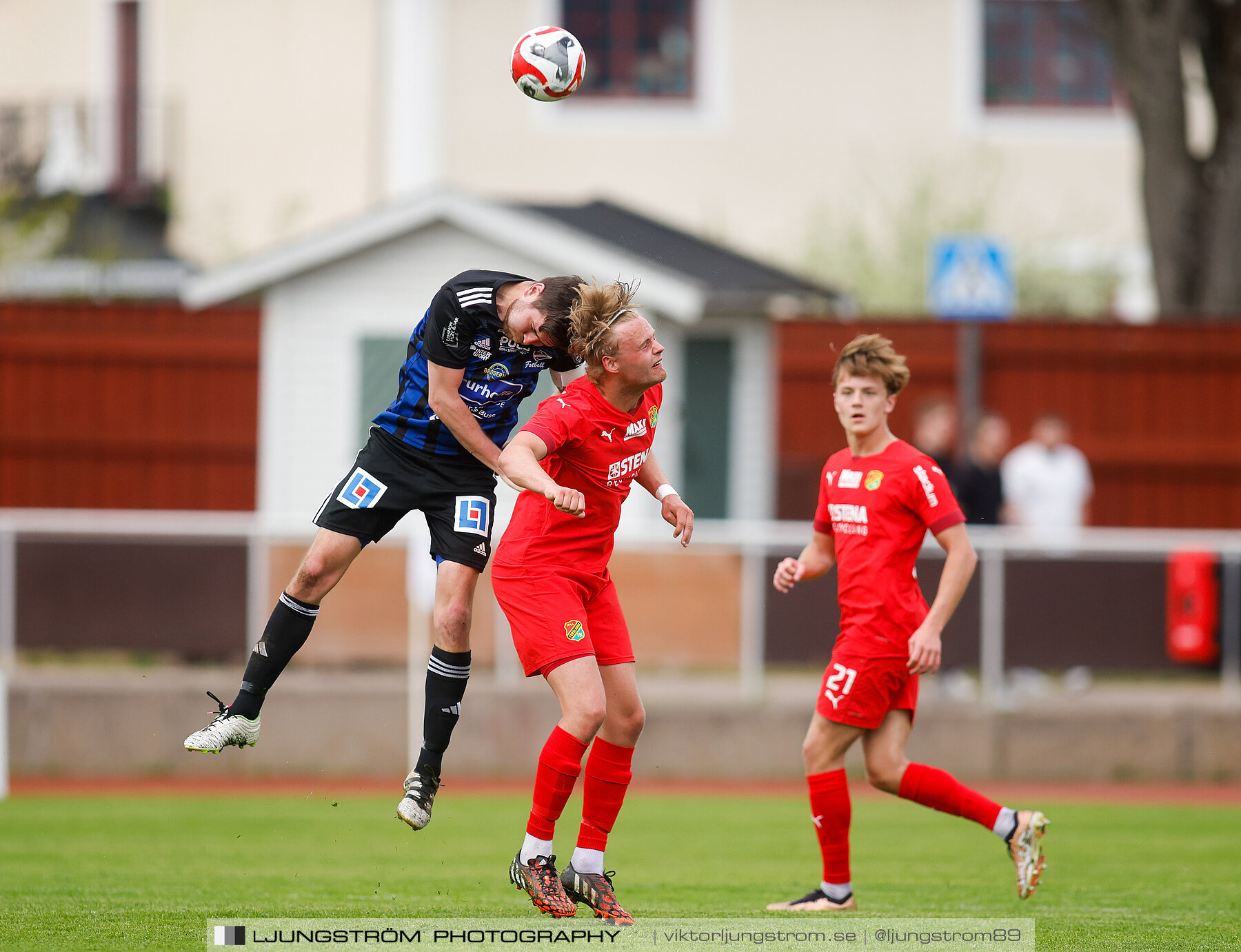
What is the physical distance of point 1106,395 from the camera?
51.2ft

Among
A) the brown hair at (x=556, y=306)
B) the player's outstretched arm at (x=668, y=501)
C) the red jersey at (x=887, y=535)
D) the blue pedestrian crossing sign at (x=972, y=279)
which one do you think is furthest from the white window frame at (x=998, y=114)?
the brown hair at (x=556, y=306)

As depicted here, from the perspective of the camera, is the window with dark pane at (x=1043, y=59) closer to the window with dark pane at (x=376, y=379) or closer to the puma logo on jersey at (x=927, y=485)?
the window with dark pane at (x=376, y=379)

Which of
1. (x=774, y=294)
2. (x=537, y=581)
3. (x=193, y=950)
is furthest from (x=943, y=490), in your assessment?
(x=774, y=294)

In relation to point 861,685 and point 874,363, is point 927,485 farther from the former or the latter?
point 861,685

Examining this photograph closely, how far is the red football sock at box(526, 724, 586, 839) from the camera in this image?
6539 millimetres

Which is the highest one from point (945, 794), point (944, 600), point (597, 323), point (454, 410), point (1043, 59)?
point (1043, 59)

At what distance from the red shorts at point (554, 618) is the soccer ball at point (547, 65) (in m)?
2.07

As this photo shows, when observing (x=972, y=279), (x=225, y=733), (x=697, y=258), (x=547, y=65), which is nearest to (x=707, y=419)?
(x=697, y=258)

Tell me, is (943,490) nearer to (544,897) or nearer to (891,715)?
(891,715)

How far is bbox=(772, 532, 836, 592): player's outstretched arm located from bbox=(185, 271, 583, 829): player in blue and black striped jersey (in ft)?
4.10

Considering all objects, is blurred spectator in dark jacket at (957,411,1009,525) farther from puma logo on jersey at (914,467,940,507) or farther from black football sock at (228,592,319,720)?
black football sock at (228,592,319,720)

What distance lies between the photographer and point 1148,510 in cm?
1573

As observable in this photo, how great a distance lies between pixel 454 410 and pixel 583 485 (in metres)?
0.63

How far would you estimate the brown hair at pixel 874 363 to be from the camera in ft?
23.1
